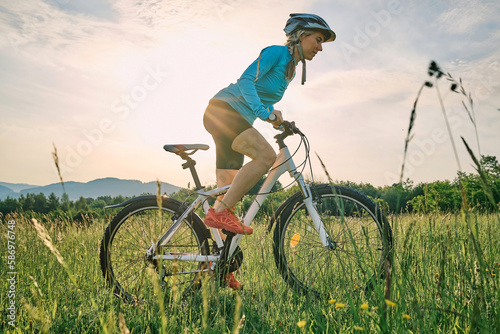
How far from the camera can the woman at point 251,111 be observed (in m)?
2.96

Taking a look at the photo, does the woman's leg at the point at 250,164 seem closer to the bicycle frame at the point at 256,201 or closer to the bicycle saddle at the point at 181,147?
the bicycle frame at the point at 256,201

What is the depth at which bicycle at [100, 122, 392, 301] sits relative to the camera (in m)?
2.97

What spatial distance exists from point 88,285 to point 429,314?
2.93m

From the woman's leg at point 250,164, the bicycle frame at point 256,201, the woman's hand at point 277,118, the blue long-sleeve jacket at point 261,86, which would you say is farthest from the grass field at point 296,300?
the blue long-sleeve jacket at point 261,86

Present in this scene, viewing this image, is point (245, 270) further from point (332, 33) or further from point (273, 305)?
point (332, 33)

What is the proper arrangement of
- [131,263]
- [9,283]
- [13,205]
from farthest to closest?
[13,205]
[131,263]
[9,283]

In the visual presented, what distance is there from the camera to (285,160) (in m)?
3.20

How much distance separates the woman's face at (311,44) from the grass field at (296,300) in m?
1.62

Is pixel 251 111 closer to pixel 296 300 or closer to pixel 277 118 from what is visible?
pixel 277 118

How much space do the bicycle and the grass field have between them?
0.61 ft

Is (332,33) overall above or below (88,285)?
above

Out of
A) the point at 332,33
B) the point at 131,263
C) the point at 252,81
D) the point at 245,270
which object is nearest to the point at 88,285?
the point at 131,263

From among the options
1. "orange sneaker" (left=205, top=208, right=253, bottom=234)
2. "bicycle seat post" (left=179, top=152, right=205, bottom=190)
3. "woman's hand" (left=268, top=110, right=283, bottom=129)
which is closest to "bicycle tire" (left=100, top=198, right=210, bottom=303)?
"bicycle seat post" (left=179, top=152, right=205, bottom=190)

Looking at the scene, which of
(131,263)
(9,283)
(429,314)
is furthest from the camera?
(131,263)
